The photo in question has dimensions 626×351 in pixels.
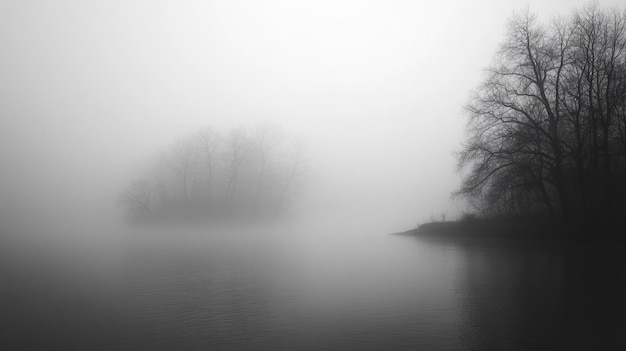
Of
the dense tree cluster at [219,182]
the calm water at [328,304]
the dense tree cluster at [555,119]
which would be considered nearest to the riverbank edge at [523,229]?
the dense tree cluster at [555,119]

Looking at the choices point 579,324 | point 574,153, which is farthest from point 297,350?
point 574,153

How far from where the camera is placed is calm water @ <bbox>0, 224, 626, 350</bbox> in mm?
7590

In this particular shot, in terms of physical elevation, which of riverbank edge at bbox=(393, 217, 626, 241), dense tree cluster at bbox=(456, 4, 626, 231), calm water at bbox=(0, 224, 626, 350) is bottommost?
calm water at bbox=(0, 224, 626, 350)

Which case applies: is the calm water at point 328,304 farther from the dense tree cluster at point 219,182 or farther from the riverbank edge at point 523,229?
the dense tree cluster at point 219,182

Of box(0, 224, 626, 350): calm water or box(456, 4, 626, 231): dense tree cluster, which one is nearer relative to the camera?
box(0, 224, 626, 350): calm water

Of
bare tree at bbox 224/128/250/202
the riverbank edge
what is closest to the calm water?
the riverbank edge

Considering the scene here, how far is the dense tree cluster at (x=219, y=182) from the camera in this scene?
62.0 meters

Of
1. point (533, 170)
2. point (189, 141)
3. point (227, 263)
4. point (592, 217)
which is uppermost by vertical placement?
point (189, 141)

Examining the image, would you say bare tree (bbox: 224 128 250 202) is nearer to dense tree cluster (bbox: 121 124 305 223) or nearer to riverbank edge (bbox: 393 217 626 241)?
dense tree cluster (bbox: 121 124 305 223)

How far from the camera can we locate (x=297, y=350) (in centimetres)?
704

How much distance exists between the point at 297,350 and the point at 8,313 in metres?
8.92

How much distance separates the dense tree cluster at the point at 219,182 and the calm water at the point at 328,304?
43235 mm

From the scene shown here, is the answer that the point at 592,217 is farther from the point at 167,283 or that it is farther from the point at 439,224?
the point at 167,283

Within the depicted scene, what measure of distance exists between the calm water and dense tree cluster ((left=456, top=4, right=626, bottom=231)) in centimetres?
661
